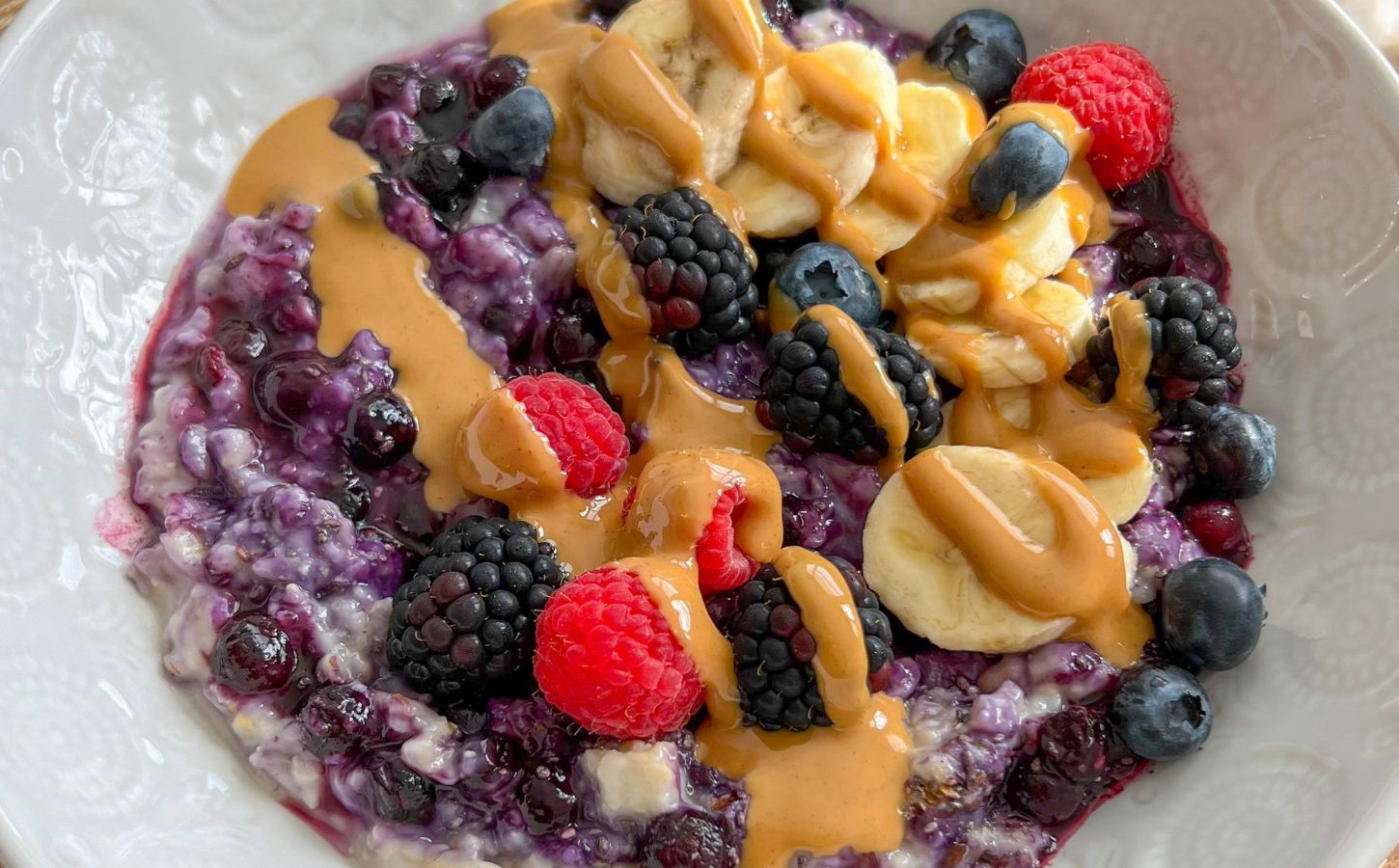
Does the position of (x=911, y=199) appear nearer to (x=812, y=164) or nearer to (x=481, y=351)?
(x=812, y=164)

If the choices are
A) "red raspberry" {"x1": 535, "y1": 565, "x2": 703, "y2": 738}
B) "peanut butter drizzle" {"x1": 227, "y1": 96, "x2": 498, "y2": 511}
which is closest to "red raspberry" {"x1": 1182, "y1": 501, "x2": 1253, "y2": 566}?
"red raspberry" {"x1": 535, "y1": 565, "x2": 703, "y2": 738}

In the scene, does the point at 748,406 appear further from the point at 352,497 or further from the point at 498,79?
the point at 498,79

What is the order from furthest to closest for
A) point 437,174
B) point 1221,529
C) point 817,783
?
point 437,174 < point 1221,529 < point 817,783

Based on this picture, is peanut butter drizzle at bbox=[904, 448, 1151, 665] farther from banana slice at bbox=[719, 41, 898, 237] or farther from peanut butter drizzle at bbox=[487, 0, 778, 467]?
banana slice at bbox=[719, 41, 898, 237]

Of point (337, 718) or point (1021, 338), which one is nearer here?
point (337, 718)


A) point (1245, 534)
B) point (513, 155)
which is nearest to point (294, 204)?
point (513, 155)

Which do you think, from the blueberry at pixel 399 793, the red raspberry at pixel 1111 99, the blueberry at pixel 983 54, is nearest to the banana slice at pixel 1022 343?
the red raspberry at pixel 1111 99

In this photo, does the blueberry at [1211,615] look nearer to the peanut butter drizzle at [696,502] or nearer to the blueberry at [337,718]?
the peanut butter drizzle at [696,502]

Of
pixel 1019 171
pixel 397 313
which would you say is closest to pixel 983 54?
pixel 1019 171
